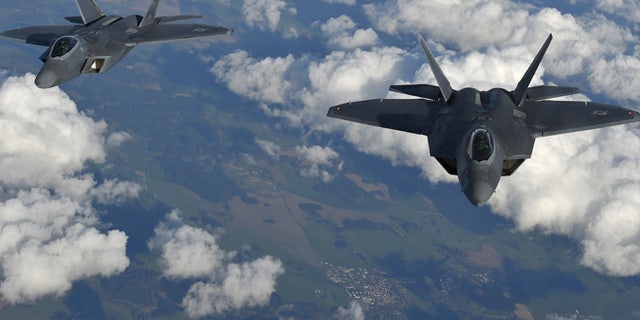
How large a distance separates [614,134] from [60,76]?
19770 centimetres

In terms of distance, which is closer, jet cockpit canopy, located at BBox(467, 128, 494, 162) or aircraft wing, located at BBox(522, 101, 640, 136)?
jet cockpit canopy, located at BBox(467, 128, 494, 162)

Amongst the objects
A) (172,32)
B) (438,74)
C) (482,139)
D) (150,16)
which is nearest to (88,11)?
(150,16)

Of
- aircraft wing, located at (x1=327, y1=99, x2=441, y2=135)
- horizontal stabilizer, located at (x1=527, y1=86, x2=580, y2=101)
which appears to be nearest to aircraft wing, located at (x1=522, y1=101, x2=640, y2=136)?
horizontal stabilizer, located at (x1=527, y1=86, x2=580, y2=101)

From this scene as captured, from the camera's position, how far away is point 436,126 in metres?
27.5

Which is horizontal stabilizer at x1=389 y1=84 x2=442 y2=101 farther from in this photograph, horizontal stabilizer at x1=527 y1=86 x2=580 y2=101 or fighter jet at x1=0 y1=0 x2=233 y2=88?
fighter jet at x1=0 y1=0 x2=233 y2=88

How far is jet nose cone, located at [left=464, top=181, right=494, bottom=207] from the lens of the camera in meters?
20.2

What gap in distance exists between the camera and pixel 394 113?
2983 cm

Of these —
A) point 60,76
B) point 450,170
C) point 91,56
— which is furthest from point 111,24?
point 450,170

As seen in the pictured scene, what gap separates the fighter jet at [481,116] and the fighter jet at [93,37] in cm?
1742

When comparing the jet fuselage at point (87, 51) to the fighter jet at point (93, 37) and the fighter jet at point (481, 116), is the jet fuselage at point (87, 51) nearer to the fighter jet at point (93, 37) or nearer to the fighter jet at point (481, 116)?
the fighter jet at point (93, 37)

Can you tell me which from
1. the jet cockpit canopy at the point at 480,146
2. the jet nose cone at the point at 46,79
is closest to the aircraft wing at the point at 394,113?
the jet cockpit canopy at the point at 480,146

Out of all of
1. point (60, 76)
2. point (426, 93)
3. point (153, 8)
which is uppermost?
point (426, 93)

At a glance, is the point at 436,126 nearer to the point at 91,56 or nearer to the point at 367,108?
the point at 367,108

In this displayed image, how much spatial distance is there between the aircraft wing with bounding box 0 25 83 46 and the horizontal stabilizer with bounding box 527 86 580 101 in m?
35.3
